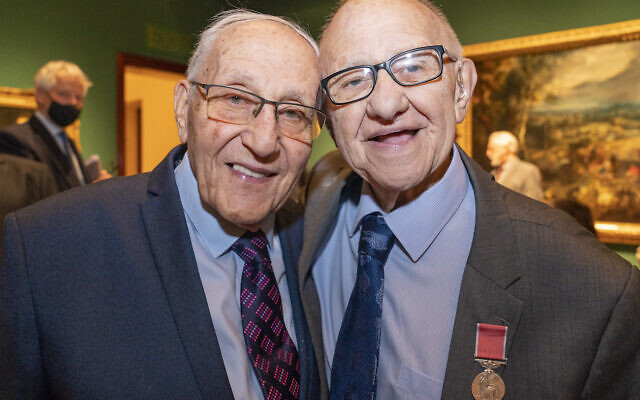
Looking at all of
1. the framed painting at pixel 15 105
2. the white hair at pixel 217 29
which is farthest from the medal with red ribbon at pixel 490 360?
the framed painting at pixel 15 105

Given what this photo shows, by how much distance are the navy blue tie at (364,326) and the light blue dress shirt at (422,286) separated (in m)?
0.04

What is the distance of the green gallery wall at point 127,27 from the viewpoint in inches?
167

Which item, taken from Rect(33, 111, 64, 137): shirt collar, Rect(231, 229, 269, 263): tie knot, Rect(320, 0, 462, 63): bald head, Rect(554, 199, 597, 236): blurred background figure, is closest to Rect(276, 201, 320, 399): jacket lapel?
Rect(231, 229, 269, 263): tie knot

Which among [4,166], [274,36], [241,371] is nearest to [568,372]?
[241,371]

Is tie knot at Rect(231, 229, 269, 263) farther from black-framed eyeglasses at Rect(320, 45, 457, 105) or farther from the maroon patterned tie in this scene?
black-framed eyeglasses at Rect(320, 45, 457, 105)

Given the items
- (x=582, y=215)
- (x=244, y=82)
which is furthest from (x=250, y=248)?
(x=582, y=215)

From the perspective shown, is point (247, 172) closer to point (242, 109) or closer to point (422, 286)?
point (242, 109)

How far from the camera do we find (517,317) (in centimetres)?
119

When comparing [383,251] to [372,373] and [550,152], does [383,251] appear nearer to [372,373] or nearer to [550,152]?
[372,373]

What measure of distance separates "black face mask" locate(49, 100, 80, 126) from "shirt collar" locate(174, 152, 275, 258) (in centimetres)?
266

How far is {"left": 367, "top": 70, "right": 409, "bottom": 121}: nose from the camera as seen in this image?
126 centimetres

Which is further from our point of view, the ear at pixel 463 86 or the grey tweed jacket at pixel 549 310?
the ear at pixel 463 86

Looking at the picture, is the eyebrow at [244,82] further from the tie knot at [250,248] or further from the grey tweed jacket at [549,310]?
the grey tweed jacket at [549,310]

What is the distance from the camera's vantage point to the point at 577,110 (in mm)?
4172
